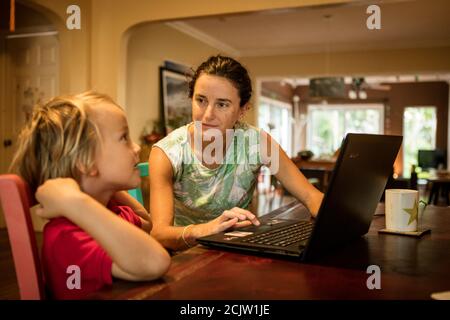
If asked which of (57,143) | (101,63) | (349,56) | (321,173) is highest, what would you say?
(349,56)

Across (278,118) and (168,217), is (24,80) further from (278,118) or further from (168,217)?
(278,118)

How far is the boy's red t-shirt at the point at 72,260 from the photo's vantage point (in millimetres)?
765

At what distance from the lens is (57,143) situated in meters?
0.85

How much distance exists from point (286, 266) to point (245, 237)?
0.20 m

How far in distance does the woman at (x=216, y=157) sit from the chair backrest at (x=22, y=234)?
694 mm

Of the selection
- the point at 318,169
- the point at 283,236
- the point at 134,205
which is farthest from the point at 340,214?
the point at 318,169

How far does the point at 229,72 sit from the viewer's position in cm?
161

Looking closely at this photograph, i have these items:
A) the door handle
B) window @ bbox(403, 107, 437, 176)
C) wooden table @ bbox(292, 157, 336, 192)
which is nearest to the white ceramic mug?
the door handle

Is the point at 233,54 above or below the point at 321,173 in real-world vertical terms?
above

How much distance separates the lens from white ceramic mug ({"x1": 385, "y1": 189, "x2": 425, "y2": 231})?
3.98 ft

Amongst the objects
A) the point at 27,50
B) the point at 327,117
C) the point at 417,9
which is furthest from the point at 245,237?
the point at 327,117

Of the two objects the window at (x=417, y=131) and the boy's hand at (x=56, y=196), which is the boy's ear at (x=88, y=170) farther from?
the window at (x=417, y=131)

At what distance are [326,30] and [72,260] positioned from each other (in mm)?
6698
